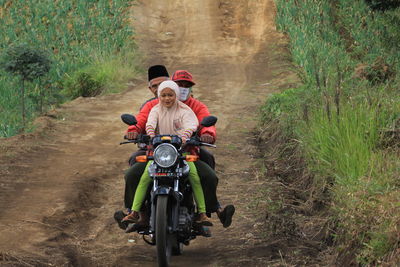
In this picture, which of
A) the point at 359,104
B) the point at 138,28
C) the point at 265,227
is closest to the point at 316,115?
the point at 359,104

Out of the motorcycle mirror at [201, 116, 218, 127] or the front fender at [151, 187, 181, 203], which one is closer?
the front fender at [151, 187, 181, 203]

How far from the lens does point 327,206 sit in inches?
270

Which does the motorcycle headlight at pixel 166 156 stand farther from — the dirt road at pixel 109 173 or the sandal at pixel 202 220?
the dirt road at pixel 109 173

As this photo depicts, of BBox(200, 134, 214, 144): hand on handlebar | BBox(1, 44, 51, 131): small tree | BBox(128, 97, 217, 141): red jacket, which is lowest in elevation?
BBox(1, 44, 51, 131): small tree

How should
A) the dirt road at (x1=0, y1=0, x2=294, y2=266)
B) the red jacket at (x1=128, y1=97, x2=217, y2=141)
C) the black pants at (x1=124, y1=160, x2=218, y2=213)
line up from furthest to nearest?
1. the dirt road at (x1=0, y1=0, x2=294, y2=266)
2. the red jacket at (x1=128, y1=97, x2=217, y2=141)
3. the black pants at (x1=124, y1=160, x2=218, y2=213)

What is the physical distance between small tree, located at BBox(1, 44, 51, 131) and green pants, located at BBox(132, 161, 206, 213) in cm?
1064

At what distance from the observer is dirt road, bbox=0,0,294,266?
22.5 feet

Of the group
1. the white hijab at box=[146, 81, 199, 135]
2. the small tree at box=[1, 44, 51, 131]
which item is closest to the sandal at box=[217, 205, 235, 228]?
the white hijab at box=[146, 81, 199, 135]

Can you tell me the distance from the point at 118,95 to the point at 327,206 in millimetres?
10310

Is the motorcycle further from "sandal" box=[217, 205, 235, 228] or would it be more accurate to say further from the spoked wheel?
"sandal" box=[217, 205, 235, 228]

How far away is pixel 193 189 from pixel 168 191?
22.3 inches

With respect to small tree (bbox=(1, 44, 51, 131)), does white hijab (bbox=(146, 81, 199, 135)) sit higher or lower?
higher

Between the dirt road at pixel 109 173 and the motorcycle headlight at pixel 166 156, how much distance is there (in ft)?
3.64

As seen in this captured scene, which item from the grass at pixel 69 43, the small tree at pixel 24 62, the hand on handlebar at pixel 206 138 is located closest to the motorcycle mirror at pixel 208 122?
the hand on handlebar at pixel 206 138
